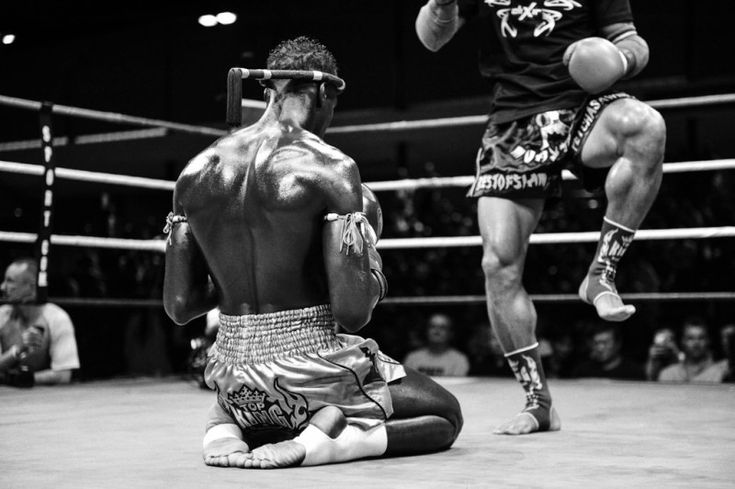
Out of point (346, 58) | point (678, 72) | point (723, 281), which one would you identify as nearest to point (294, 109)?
point (723, 281)

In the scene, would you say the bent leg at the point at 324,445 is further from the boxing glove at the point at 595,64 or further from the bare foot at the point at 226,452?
the boxing glove at the point at 595,64

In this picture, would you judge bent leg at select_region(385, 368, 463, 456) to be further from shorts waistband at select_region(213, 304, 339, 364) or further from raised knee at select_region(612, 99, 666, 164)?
raised knee at select_region(612, 99, 666, 164)

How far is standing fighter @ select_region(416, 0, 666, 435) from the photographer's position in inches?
87.5

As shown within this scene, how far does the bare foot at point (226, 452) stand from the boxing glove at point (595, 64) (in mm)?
1055

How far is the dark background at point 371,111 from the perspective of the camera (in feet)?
19.9

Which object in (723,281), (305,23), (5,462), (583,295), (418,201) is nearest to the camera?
(5,462)

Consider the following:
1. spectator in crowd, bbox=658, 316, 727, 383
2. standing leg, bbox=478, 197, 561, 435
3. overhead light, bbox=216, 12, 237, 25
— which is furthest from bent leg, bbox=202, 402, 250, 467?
overhead light, bbox=216, 12, 237, 25

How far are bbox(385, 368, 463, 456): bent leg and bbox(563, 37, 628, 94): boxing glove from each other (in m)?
0.74

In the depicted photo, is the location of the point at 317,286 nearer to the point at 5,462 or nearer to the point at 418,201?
the point at 5,462

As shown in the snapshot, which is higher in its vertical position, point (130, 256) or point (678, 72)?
point (678, 72)

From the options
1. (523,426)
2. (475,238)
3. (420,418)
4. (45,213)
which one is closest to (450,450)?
(420,418)

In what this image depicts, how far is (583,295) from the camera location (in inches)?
86.3

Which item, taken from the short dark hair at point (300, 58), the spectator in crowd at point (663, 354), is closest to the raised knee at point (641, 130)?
the short dark hair at point (300, 58)

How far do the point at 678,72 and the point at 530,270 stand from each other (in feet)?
4.98
